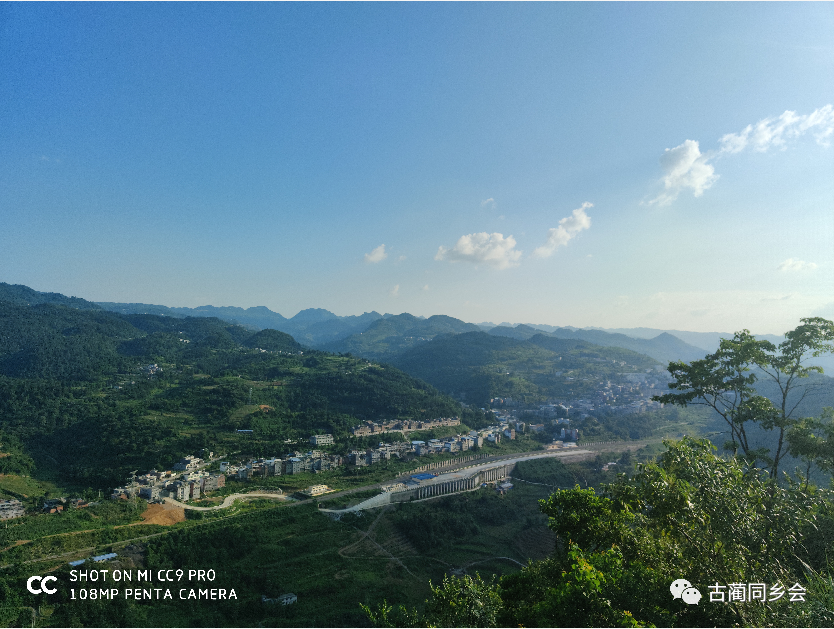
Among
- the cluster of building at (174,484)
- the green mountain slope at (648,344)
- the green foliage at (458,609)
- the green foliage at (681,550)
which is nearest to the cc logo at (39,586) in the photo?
the cluster of building at (174,484)

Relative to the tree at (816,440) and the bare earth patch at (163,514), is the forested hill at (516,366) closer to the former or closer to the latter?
the bare earth patch at (163,514)

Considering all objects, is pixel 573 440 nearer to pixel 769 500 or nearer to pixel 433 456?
pixel 433 456

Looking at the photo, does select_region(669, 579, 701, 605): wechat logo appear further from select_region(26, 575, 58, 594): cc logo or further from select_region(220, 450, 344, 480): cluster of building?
select_region(220, 450, 344, 480): cluster of building

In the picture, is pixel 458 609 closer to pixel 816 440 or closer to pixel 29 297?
pixel 816 440

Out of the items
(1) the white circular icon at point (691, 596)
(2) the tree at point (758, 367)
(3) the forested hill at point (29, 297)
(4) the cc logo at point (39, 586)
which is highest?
(3) the forested hill at point (29, 297)

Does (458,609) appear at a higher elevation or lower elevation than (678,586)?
lower

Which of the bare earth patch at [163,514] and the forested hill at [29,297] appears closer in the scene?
the bare earth patch at [163,514]

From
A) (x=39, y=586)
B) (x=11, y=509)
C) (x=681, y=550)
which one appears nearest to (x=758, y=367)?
(x=681, y=550)
